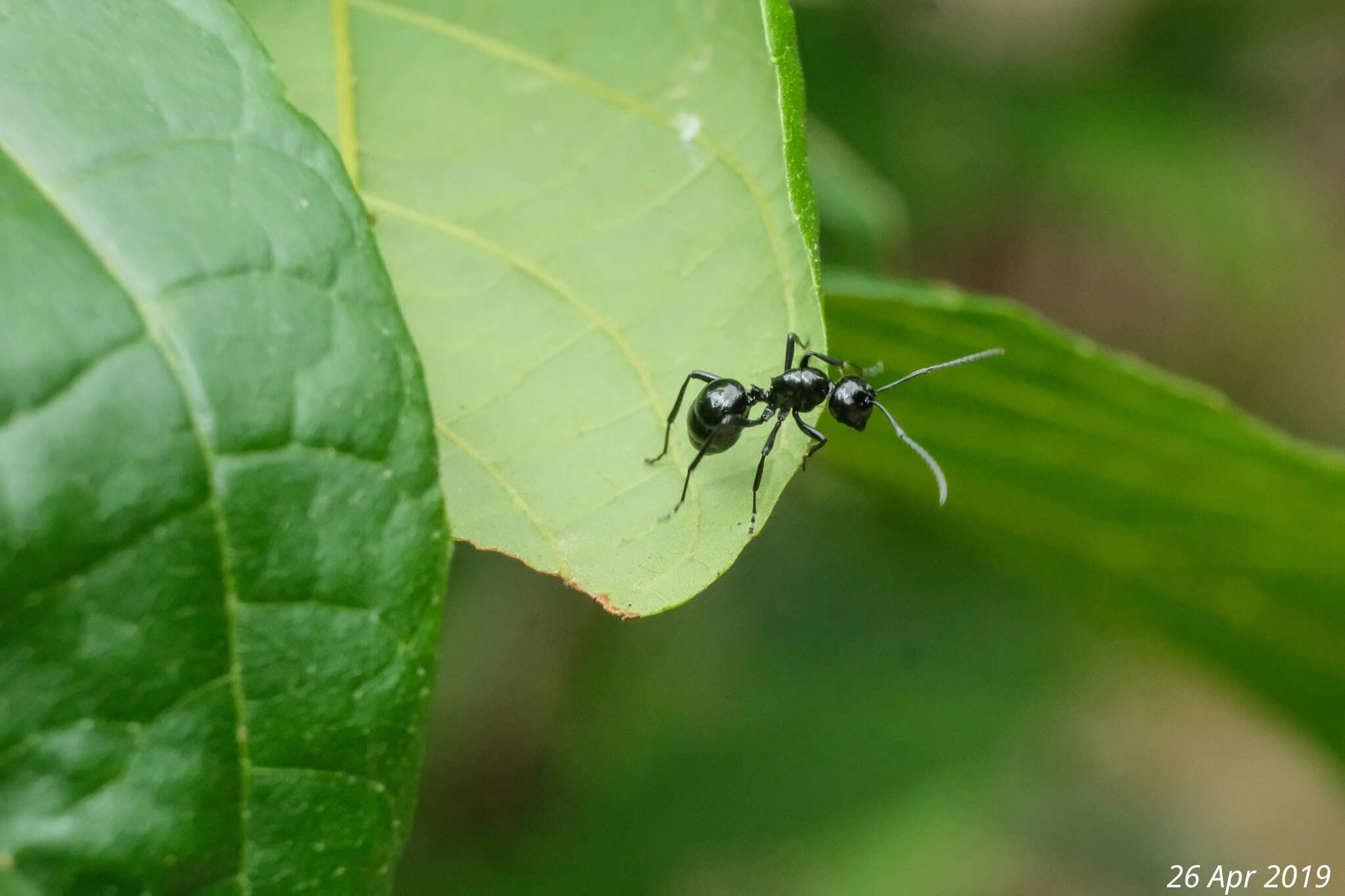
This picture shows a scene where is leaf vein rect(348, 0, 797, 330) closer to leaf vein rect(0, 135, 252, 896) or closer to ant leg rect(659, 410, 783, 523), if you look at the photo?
ant leg rect(659, 410, 783, 523)

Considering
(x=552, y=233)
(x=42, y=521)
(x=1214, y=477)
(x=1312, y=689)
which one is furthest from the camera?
(x=1312, y=689)

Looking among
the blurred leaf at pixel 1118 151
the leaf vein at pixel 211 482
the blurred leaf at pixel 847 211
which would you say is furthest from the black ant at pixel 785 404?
the blurred leaf at pixel 1118 151

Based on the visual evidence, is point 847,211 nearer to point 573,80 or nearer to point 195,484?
point 573,80

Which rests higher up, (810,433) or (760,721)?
(810,433)

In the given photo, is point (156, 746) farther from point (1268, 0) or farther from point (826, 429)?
point (1268, 0)

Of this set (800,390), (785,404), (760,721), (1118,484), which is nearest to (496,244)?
(785,404)

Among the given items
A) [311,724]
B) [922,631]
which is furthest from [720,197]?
[922,631]
